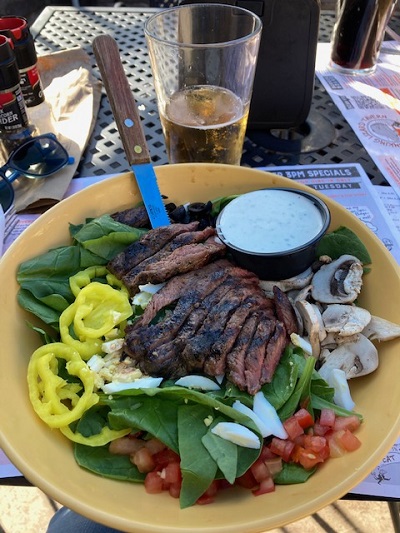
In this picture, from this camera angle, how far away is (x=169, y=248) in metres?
1.87

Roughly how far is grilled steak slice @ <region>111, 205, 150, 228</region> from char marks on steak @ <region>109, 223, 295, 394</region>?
0.12 metres

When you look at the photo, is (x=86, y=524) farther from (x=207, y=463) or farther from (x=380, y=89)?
(x=380, y=89)

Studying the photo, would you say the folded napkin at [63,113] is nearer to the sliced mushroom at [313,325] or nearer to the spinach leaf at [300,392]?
the sliced mushroom at [313,325]

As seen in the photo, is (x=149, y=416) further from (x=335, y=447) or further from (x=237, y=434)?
(x=335, y=447)

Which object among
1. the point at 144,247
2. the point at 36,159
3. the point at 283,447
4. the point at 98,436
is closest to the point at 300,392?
the point at 283,447

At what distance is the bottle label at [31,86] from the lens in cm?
257

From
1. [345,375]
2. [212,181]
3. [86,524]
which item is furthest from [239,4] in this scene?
[86,524]

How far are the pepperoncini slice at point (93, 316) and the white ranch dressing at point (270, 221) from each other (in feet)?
1.55

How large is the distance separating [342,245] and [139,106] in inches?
64.7

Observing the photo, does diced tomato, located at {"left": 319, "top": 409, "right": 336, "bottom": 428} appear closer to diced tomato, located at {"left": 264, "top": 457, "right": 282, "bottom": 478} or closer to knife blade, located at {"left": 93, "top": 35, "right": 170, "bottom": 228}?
diced tomato, located at {"left": 264, "top": 457, "right": 282, "bottom": 478}

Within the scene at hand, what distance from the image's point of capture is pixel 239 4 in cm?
223

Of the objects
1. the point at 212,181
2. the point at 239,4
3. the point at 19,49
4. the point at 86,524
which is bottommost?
the point at 86,524

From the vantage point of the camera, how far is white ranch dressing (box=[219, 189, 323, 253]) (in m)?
1.80

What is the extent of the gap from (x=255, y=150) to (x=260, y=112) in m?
0.20
